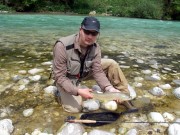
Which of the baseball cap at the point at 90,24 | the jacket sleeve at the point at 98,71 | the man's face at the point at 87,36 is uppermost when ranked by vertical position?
the baseball cap at the point at 90,24

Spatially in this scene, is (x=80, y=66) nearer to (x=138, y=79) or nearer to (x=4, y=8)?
(x=138, y=79)

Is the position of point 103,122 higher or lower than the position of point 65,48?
lower

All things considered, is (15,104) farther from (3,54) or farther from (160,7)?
(160,7)

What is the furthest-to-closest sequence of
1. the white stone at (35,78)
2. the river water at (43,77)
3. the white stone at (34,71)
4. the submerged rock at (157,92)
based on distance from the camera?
the white stone at (34,71) → the white stone at (35,78) → the submerged rock at (157,92) → the river water at (43,77)

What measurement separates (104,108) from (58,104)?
2.56ft

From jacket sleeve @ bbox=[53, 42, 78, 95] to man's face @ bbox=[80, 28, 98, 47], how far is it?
328 millimetres

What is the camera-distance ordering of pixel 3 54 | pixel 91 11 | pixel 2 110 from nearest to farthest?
pixel 2 110 → pixel 3 54 → pixel 91 11

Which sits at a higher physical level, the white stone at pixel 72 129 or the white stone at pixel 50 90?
the white stone at pixel 50 90

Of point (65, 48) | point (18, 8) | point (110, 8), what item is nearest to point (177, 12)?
point (110, 8)

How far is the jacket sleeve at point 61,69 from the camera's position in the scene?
386 centimetres

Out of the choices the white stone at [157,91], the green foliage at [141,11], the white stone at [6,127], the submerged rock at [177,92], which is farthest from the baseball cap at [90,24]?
the green foliage at [141,11]

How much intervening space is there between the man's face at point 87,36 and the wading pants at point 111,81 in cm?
84

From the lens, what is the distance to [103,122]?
12.9 feet

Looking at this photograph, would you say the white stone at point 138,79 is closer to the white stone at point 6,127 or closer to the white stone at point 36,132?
the white stone at point 36,132
